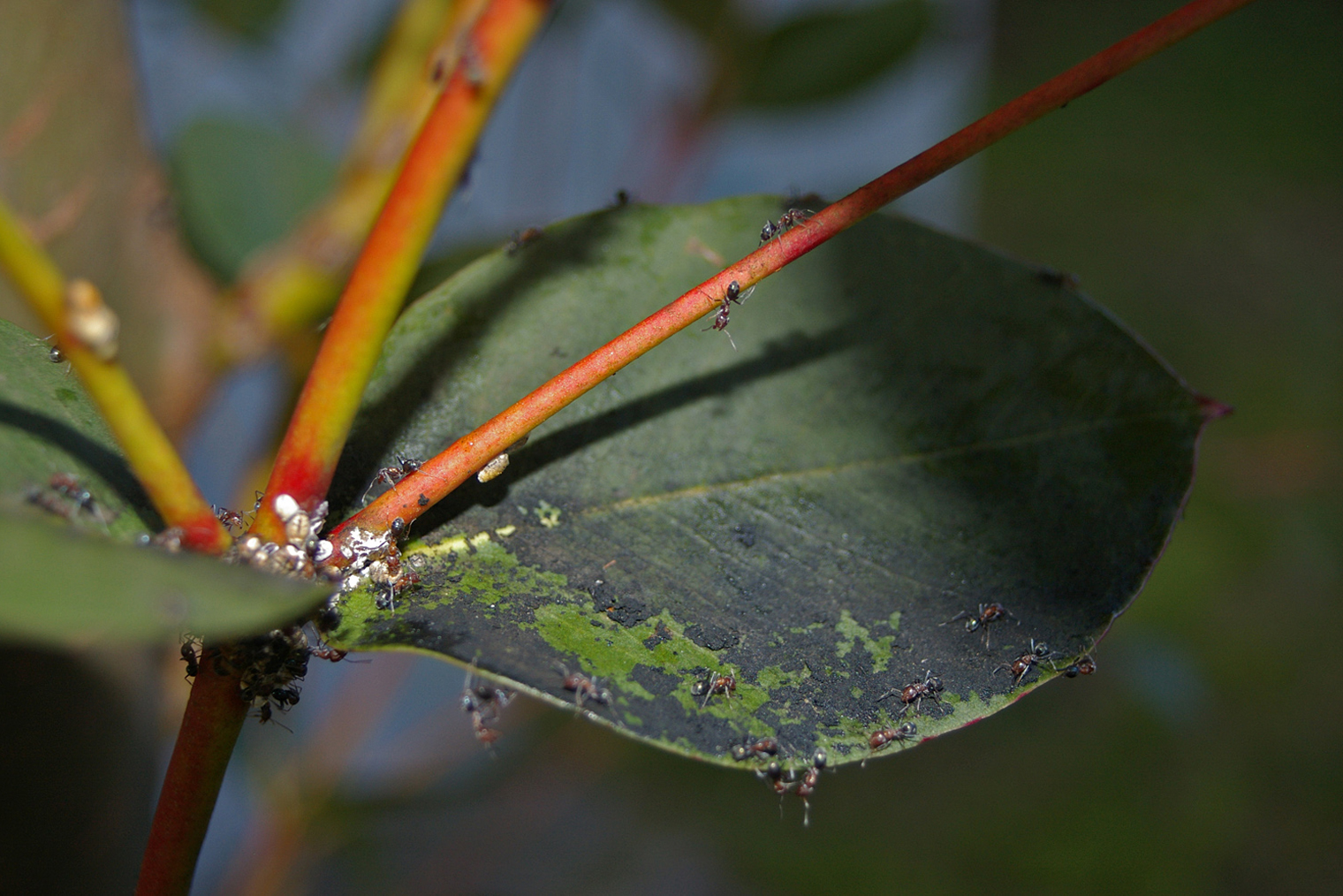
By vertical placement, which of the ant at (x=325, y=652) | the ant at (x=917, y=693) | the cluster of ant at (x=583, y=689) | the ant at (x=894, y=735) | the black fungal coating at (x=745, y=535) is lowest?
the ant at (x=894, y=735)

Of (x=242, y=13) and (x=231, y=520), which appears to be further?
(x=242, y=13)

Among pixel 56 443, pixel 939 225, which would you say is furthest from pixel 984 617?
pixel 939 225

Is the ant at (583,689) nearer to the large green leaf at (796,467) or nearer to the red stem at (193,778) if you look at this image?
the large green leaf at (796,467)

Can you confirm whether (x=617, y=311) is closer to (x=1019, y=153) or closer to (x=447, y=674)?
(x=447, y=674)

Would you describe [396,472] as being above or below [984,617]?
above

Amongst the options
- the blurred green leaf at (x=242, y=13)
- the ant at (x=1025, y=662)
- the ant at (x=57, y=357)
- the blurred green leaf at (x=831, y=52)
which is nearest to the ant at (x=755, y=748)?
the ant at (x=1025, y=662)

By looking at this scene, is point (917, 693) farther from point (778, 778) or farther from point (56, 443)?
point (56, 443)
